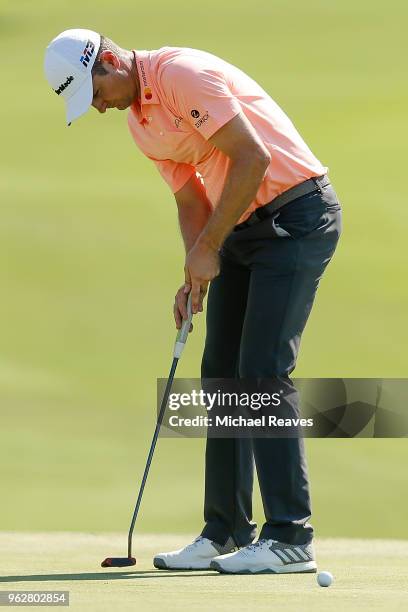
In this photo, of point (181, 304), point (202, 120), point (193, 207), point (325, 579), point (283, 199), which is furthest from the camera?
point (193, 207)

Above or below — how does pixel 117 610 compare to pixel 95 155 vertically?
below

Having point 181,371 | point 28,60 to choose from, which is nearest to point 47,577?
point 181,371

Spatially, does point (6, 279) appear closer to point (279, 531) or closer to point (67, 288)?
point (67, 288)

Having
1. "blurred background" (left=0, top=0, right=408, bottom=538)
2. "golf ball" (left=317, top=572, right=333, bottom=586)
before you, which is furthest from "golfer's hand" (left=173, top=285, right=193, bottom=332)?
"blurred background" (left=0, top=0, right=408, bottom=538)

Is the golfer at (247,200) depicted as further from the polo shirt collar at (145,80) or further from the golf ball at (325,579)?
the golf ball at (325,579)

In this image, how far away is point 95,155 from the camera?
738cm

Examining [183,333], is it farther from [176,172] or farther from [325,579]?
[325,579]

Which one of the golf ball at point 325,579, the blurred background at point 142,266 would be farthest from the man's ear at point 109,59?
the blurred background at point 142,266

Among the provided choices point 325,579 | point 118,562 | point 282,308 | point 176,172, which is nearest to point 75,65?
point 176,172

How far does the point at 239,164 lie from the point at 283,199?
191 mm

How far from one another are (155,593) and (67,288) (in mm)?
3352

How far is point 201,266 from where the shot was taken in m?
3.49

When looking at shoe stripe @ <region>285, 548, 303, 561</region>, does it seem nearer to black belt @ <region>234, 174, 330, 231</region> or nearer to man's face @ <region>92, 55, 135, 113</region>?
black belt @ <region>234, 174, 330, 231</region>

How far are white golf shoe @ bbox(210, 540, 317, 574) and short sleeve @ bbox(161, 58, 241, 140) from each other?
1.01m
